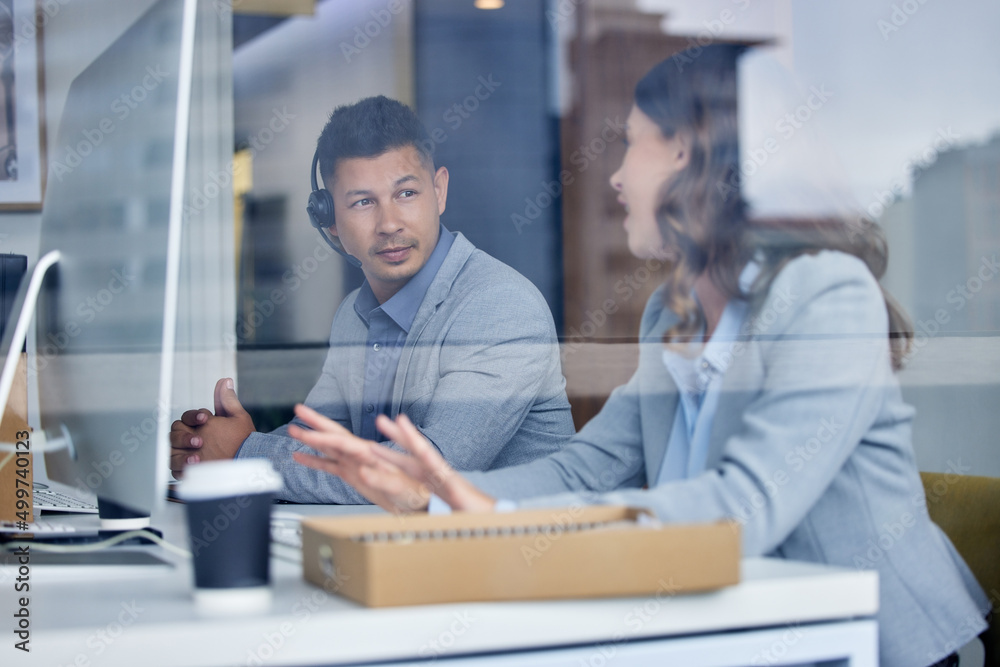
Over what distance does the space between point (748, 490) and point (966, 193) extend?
1.36 metres

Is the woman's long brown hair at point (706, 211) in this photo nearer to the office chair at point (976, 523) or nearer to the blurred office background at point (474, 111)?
the office chair at point (976, 523)

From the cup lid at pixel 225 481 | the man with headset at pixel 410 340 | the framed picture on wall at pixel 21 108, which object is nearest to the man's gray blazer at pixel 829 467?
the cup lid at pixel 225 481

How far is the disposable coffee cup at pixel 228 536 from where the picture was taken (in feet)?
2.11

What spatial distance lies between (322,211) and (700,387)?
5.70 feet

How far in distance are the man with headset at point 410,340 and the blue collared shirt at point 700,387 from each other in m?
0.52

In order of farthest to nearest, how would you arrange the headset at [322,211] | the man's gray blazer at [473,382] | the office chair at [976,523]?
the headset at [322,211] < the man's gray blazer at [473,382] < the office chair at [976,523]

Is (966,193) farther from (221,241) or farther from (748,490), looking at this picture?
(221,241)

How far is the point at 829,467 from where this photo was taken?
0.94m

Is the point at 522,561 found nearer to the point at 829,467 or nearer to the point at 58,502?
the point at 829,467

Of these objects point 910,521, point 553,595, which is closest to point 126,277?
point 553,595

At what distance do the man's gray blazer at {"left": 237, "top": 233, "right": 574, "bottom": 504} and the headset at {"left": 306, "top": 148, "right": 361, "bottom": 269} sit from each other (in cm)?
54

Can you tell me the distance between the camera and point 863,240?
128 cm

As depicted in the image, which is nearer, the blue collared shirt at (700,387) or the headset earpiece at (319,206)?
the blue collared shirt at (700,387)

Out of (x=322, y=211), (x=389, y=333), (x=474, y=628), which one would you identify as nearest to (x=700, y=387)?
(x=474, y=628)
